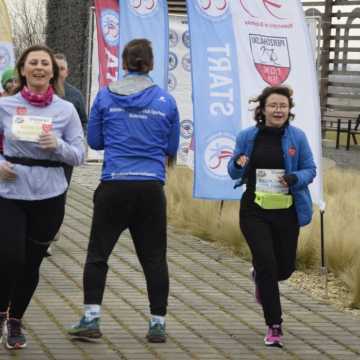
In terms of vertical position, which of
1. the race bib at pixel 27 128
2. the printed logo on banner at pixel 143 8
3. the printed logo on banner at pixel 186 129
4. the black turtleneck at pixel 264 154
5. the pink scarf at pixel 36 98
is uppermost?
the printed logo on banner at pixel 143 8

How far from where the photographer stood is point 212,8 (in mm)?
10367

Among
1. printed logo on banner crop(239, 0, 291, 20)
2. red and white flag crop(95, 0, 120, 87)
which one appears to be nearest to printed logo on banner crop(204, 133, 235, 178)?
printed logo on banner crop(239, 0, 291, 20)

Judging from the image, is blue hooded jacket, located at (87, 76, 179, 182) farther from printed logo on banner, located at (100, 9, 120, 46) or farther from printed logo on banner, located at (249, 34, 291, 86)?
printed logo on banner, located at (100, 9, 120, 46)

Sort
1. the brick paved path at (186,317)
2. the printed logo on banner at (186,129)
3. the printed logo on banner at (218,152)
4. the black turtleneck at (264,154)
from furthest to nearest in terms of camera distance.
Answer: the printed logo on banner at (186,129)
the printed logo on banner at (218,152)
the black turtleneck at (264,154)
the brick paved path at (186,317)

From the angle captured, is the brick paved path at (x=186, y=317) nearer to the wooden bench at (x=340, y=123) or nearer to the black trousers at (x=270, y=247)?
the black trousers at (x=270, y=247)

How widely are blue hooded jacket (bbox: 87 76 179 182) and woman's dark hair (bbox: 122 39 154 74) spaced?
8cm

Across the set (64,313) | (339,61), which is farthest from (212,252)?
(339,61)

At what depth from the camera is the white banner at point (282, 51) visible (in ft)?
32.2

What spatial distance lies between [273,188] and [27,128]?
181 centimetres

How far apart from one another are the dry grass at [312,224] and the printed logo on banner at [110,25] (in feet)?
9.70

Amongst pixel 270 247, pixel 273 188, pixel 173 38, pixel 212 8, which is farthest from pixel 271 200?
pixel 173 38

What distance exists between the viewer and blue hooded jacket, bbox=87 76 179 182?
24.0 ft

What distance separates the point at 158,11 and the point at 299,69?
530 cm

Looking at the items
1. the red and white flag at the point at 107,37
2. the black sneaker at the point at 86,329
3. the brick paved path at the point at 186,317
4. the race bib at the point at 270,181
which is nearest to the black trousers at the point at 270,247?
the race bib at the point at 270,181
